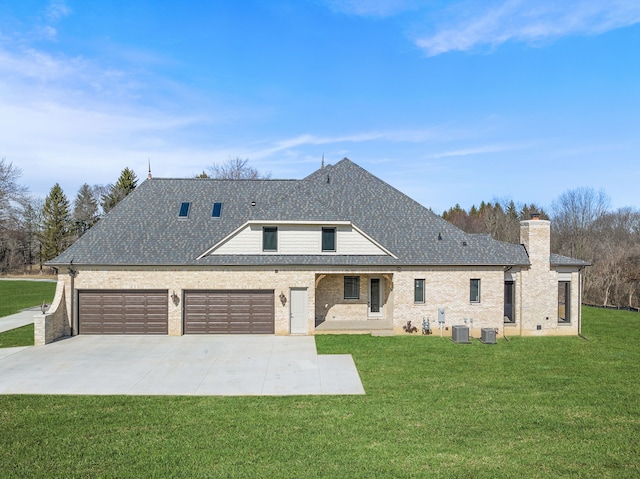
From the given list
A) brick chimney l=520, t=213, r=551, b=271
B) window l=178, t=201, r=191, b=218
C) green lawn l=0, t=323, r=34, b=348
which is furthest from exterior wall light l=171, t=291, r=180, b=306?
brick chimney l=520, t=213, r=551, b=271

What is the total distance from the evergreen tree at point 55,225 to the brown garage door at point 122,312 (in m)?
49.1

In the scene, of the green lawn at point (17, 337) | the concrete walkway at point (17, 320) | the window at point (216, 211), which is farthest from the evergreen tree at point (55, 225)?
the window at point (216, 211)

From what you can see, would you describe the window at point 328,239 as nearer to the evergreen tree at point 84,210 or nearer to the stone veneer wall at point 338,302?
the stone veneer wall at point 338,302

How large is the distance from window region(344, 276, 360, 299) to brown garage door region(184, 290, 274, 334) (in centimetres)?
430

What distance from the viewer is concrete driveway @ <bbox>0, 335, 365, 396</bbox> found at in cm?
1353

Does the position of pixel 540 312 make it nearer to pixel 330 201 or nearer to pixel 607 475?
pixel 330 201

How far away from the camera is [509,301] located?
23.7 meters

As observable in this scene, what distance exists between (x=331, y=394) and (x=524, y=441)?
17.0 ft

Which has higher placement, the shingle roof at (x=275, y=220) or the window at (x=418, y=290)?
the shingle roof at (x=275, y=220)

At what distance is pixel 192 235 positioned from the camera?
2252 centimetres

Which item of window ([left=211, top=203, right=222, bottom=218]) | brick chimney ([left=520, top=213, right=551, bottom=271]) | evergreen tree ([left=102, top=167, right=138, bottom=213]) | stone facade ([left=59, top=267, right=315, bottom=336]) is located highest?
evergreen tree ([left=102, top=167, right=138, bottom=213])

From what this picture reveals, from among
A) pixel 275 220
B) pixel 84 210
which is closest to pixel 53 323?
pixel 275 220

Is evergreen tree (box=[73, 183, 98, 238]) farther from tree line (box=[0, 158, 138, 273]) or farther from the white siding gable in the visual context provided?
the white siding gable

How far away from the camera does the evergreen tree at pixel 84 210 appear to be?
67.9 m
